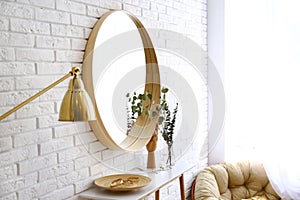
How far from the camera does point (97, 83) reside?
1.93 meters

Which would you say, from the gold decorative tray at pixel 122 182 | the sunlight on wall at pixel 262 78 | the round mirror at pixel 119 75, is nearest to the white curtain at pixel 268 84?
the sunlight on wall at pixel 262 78

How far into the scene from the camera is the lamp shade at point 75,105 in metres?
1.46

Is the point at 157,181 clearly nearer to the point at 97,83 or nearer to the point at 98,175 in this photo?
the point at 98,175

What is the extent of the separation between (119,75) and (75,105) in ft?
2.31

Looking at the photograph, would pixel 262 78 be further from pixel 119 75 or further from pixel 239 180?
pixel 119 75

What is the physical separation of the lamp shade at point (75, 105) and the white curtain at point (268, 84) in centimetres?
211

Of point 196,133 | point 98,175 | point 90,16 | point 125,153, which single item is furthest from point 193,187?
point 90,16

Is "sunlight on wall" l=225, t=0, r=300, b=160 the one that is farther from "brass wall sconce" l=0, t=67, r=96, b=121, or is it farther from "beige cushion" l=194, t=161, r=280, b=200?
"brass wall sconce" l=0, t=67, r=96, b=121

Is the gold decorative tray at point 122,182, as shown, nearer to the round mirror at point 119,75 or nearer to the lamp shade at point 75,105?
the round mirror at point 119,75

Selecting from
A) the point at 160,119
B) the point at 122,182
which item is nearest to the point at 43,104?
the point at 122,182

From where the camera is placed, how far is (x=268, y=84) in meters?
3.22

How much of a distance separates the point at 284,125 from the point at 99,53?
1.88 m

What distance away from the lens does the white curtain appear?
3.15 metres

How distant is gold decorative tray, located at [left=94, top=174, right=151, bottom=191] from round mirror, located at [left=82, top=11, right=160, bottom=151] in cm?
16
